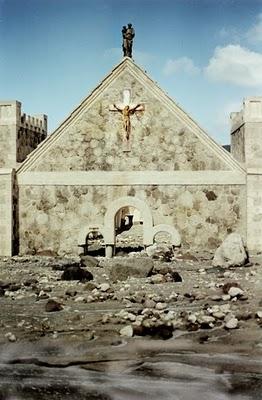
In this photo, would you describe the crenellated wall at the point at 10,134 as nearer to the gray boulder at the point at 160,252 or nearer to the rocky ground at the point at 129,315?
the rocky ground at the point at 129,315

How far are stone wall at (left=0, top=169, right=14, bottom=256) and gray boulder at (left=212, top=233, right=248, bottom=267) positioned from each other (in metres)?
6.71

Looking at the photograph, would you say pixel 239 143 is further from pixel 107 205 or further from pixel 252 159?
pixel 107 205

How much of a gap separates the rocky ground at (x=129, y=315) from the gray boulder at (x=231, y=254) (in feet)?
0.83

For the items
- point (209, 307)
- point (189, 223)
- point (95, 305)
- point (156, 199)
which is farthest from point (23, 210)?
point (209, 307)

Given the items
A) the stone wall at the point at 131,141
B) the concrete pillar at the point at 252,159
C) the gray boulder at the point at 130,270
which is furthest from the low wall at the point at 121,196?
the gray boulder at the point at 130,270

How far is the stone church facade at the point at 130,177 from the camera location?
16.9m

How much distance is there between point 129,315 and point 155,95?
10.1 m

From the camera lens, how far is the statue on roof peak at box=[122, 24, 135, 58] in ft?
57.7

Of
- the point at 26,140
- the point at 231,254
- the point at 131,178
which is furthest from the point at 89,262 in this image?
the point at 26,140

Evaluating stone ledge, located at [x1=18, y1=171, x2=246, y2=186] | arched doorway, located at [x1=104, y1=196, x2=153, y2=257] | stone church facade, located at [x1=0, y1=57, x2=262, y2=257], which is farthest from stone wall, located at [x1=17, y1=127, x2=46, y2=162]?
arched doorway, located at [x1=104, y1=196, x2=153, y2=257]

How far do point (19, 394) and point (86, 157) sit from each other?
40.7 ft

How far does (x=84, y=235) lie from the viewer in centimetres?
1720

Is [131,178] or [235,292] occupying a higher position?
[131,178]

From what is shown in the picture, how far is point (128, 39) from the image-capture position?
58.3 feet
